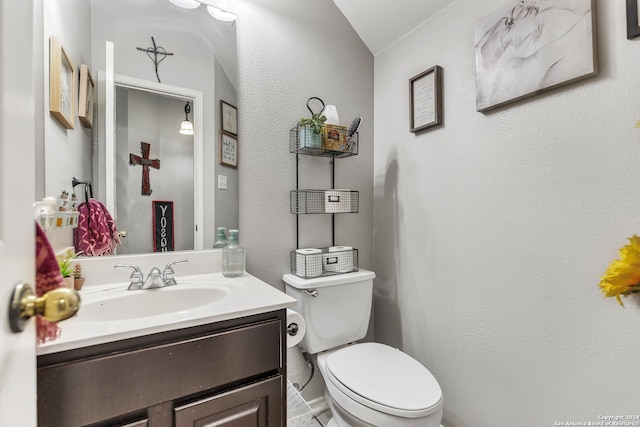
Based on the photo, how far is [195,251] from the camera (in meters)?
1.27

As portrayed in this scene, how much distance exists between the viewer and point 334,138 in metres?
1.46

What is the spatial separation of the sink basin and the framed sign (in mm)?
216

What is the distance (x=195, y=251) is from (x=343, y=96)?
43.7 inches

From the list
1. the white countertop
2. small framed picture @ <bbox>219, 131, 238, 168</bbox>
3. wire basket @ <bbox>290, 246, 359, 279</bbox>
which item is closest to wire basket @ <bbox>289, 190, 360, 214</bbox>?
wire basket @ <bbox>290, 246, 359, 279</bbox>

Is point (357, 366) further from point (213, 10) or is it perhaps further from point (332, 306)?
point (213, 10)

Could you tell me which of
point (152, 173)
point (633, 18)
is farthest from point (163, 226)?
point (633, 18)

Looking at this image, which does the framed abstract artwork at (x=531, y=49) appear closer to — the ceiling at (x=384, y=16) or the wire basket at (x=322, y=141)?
the ceiling at (x=384, y=16)

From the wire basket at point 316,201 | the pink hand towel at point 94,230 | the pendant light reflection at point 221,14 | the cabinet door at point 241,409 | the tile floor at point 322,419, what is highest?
the pendant light reflection at point 221,14

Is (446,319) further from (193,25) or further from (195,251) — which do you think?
(193,25)

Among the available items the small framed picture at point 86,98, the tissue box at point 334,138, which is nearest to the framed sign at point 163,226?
the small framed picture at point 86,98

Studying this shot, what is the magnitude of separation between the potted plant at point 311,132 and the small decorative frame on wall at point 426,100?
1.53ft

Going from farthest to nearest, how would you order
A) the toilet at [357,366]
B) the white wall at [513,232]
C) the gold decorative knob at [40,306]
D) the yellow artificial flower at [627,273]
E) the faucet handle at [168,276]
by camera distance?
the faucet handle at [168,276] → the toilet at [357,366] → the white wall at [513,232] → the yellow artificial flower at [627,273] → the gold decorative knob at [40,306]

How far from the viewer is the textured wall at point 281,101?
1.39 m

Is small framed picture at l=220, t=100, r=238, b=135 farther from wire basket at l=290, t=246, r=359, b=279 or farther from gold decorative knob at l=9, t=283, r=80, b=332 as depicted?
gold decorative knob at l=9, t=283, r=80, b=332
